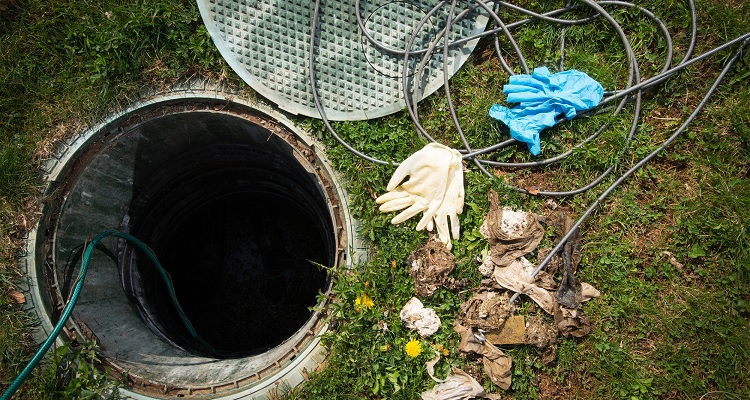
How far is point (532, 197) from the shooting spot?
9.71 feet

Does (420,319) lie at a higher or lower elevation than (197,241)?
lower

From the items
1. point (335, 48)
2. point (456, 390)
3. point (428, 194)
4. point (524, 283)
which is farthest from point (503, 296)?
point (335, 48)

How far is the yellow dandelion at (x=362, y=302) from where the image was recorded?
2.80 m

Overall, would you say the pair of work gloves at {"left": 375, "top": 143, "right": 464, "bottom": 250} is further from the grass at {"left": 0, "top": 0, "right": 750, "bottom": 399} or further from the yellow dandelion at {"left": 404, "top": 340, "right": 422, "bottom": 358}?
the yellow dandelion at {"left": 404, "top": 340, "right": 422, "bottom": 358}

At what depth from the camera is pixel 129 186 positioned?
3447 mm

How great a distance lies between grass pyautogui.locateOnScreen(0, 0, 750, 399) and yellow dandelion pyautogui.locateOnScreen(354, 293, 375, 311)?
1.1 inches

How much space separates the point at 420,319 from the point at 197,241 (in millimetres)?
2553

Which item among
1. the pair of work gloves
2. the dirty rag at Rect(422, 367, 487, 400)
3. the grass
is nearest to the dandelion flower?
the grass

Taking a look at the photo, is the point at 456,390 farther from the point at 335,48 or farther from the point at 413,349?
the point at 335,48

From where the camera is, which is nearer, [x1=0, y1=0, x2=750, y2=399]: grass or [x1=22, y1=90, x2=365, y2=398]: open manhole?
[x1=0, y1=0, x2=750, y2=399]: grass

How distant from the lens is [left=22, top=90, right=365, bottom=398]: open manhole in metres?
2.96

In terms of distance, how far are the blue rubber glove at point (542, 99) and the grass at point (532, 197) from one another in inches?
3.9

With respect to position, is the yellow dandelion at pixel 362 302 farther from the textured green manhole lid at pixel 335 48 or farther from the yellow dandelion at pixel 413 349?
the textured green manhole lid at pixel 335 48

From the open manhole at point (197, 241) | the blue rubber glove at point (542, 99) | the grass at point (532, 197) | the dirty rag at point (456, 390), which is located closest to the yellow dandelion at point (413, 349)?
the grass at point (532, 197)
